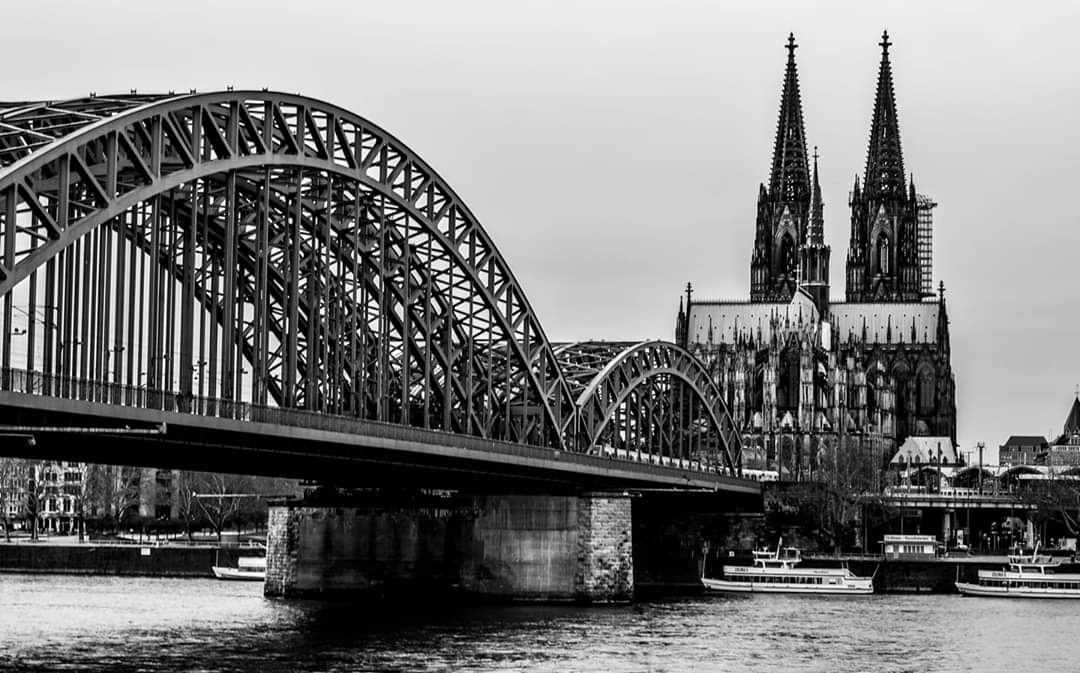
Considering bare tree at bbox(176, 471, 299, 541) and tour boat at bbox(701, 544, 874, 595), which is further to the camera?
bare tree at bbox(176, 471, 299, 541)

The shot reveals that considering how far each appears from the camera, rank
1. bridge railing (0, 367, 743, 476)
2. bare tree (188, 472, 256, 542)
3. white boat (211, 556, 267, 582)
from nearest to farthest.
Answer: bridge railing (0, 367, 743, 476), white boat (211, 556, 267, 582), bare tree (188, 472, 256, 542)

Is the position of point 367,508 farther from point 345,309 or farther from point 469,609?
point 345,309

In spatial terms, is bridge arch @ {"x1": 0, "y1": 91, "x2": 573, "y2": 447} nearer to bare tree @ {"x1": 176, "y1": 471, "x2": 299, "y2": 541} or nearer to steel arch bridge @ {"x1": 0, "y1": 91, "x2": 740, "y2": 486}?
steel arch bridge @ {"x1": 0, "y1": 91, "x2": 740, "y2": 486}

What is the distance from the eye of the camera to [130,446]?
62.9m

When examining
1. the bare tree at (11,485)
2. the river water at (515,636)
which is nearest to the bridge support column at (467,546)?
the river water at (515,636)

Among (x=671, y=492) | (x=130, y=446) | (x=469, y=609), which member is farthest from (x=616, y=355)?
(x=130, y=446)

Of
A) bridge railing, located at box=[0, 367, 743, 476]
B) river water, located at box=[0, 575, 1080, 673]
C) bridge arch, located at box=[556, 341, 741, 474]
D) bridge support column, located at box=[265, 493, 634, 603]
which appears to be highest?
bridge arch, located at box=[556, 341, 741, 474]

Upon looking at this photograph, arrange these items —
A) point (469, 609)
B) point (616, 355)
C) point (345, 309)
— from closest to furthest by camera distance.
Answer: point (345, 309) < point (469, 609) < point (616, 355)

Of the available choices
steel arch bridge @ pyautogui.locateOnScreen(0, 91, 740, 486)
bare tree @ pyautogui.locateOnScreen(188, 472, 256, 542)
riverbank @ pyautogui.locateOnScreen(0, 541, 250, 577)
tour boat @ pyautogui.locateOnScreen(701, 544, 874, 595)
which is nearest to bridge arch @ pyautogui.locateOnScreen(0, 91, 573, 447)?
steel arch bridge @ pyautogui.locateOnScreen(0, 91, 740, 486)

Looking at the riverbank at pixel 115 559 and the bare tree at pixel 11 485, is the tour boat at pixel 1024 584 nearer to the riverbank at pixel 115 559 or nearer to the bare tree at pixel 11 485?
the riverbank at pixel 115 559

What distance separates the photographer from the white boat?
125925mm

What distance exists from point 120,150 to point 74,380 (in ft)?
29.0

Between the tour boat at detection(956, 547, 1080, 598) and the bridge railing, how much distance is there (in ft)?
130

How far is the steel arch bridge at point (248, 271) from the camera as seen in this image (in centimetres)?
5541
